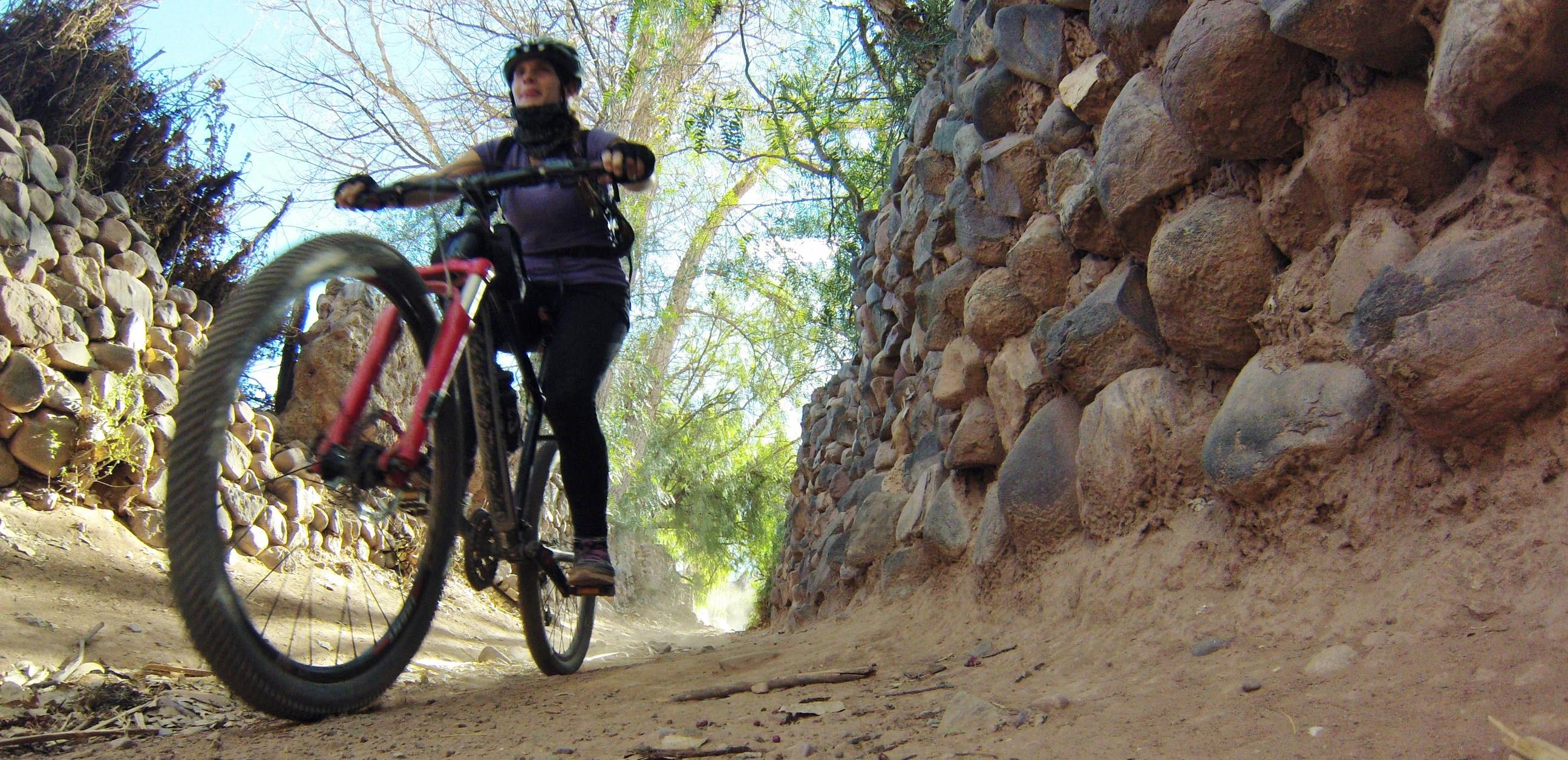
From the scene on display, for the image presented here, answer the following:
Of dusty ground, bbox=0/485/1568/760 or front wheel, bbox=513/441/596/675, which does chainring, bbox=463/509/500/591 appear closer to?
front wheel, bbox=513/441/596/675

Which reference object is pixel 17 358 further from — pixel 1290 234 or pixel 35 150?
pixel 1290 234

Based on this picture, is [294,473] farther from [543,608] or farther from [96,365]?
[96,365]

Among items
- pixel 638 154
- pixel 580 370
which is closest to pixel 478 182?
pixel 638 154

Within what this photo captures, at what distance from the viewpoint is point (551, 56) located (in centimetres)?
249

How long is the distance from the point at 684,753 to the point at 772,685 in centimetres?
57

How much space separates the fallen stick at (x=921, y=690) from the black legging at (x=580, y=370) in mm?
921

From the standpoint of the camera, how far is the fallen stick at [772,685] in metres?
1.97

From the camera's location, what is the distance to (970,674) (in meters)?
1.90

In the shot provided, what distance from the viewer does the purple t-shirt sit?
8.10 feet

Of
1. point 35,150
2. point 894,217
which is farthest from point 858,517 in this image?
point 35,150

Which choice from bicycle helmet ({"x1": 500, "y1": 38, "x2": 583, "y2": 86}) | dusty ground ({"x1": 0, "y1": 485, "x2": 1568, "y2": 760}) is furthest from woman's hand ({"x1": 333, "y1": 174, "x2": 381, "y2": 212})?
dusty ground ({"x1": 0, "y1": 485, "x2": 1568, "y2": 760})

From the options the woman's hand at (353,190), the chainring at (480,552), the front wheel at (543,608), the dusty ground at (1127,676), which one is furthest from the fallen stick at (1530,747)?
the woman's hand at (353,190)

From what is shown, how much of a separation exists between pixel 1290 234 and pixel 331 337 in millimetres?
4471

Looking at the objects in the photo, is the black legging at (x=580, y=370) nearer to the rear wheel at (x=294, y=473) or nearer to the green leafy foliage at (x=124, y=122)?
the rear wheel at (x=294, y=473)
